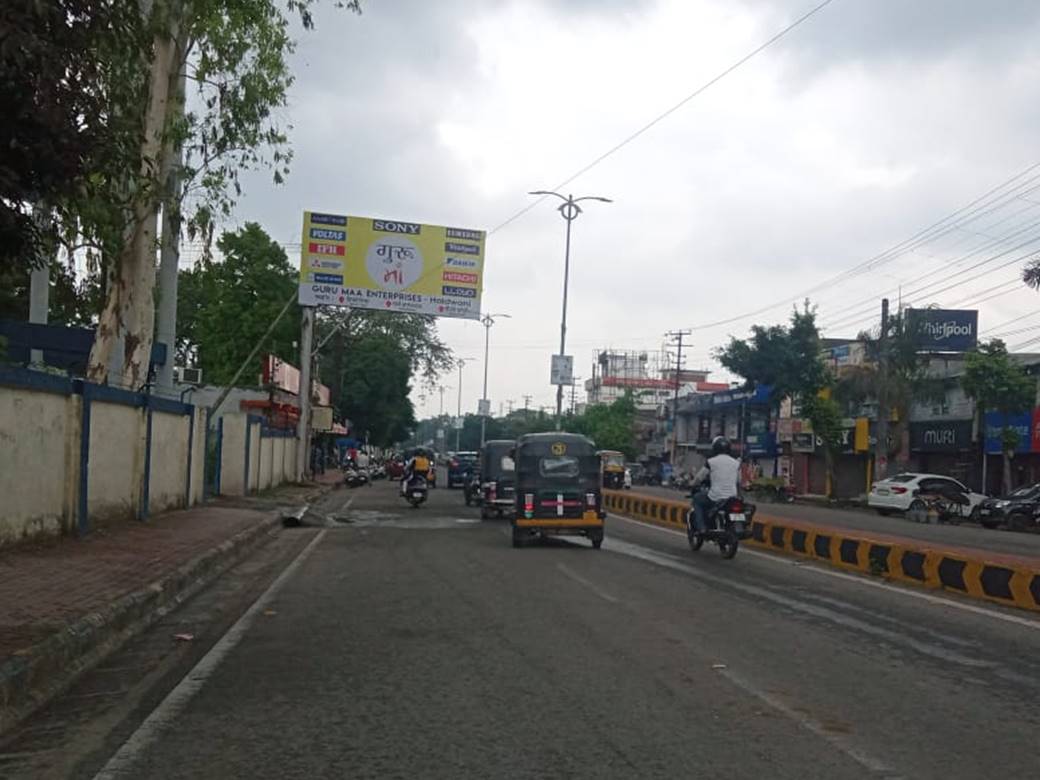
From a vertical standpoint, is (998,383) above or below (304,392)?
above

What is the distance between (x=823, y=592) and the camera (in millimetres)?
13086

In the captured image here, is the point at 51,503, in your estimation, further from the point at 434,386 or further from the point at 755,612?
the point at 434,386

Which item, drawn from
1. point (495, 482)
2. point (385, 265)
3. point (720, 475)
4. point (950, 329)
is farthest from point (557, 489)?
point (950, 329)

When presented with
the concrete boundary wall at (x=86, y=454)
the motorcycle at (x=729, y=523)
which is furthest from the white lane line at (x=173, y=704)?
the motorcycle at (x=729, y=523)

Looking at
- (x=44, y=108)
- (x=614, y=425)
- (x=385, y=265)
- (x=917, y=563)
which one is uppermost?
(x=385, y=265)

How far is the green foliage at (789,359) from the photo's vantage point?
2119 inches

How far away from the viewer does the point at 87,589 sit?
10.9 metres

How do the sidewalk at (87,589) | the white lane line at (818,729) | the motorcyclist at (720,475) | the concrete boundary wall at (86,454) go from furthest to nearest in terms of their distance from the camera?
the motorcyclist at (720,475) → the concrete boundary wall at (86,454) → the sidewalk at (87,589) → the white lane line at (818,729)

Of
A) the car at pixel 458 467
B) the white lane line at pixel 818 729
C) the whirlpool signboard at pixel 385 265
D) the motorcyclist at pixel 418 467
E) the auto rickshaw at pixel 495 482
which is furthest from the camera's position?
the car at pixel 458 467

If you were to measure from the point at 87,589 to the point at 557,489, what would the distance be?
908cm

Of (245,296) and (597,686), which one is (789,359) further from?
(597,686)

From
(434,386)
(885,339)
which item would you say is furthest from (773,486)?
(434,386)

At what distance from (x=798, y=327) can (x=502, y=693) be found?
163 ft

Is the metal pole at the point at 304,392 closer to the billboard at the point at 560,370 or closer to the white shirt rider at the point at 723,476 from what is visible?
the billboard at the point at 560,370
